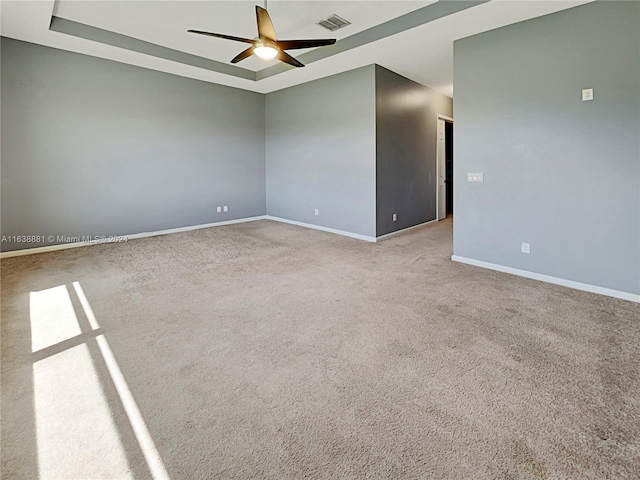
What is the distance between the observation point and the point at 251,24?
4234 mm

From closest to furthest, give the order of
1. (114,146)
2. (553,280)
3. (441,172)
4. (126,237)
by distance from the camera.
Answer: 1. (553,280)
2. (114,146)
3. (126,237)
4. (441,172)

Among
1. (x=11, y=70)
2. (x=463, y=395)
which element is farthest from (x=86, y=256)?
(x=463, y=395)

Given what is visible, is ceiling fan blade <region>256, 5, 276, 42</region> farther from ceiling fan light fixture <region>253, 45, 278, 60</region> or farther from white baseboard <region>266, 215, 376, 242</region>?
white baseboard <region>266, 215, 376, 242</region>

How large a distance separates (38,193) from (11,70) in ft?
5.15

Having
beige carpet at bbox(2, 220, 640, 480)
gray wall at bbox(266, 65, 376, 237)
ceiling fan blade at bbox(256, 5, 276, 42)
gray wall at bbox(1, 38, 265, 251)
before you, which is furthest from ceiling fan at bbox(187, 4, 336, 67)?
gray wall at bbox(1, 38, 265, 251)

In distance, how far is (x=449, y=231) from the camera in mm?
6254

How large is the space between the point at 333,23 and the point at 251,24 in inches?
39.5

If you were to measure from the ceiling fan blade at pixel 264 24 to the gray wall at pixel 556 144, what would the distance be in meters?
2.32

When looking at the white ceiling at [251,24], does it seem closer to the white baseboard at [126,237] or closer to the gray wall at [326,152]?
the gray wall at [326,152]

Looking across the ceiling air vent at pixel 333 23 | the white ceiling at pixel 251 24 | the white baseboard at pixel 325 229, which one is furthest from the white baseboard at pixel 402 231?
the ceiling air vent at pixel 333 23

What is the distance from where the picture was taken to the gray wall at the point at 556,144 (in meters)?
3.09

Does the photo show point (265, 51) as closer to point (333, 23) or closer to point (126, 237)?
point (333, 23)

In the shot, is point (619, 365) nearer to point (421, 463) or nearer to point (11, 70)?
point (421, 463)

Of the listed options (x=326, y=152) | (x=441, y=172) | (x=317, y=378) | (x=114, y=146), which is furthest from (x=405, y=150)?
(x=317, y=378)
